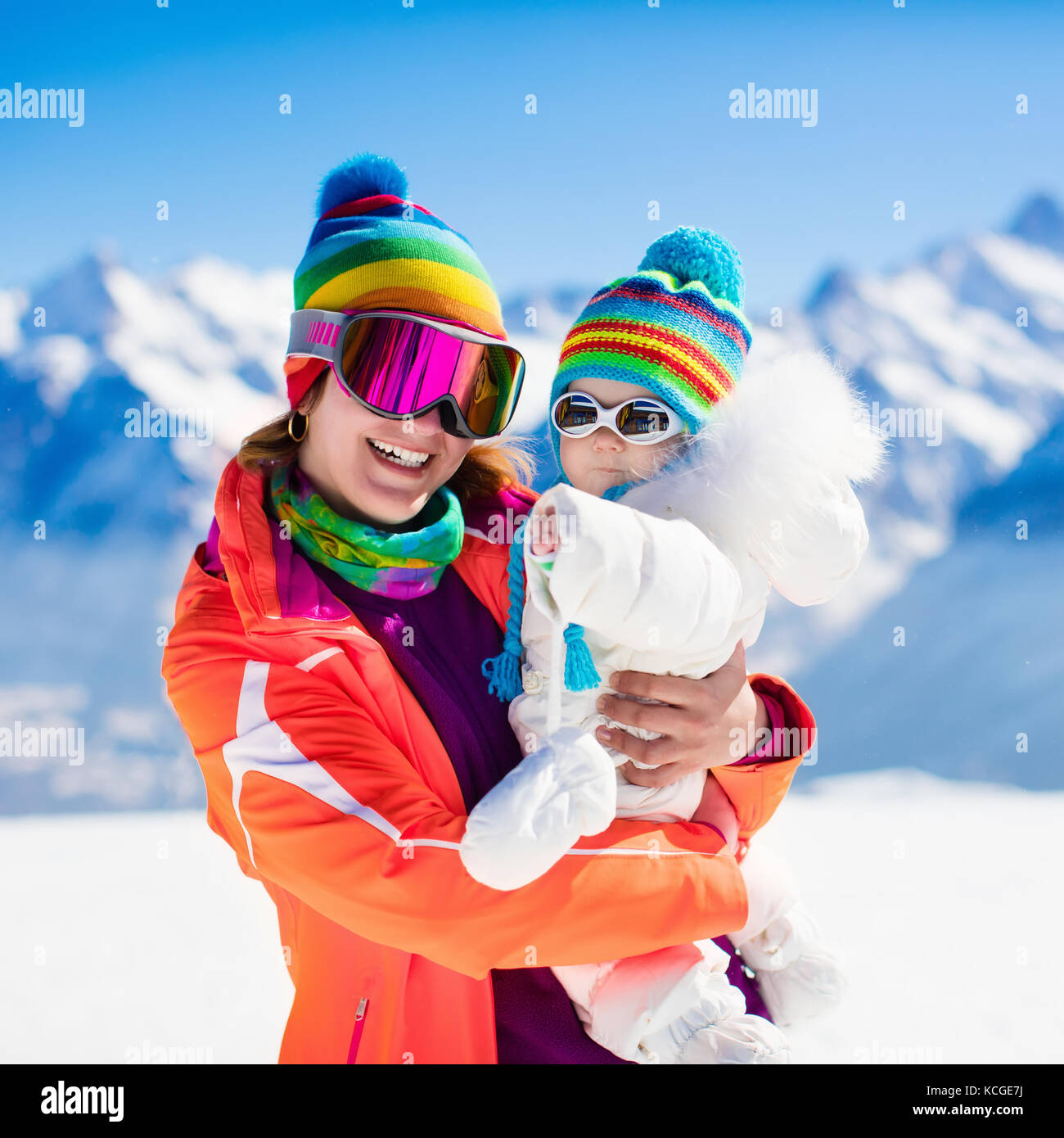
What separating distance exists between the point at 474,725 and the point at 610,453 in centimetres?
51

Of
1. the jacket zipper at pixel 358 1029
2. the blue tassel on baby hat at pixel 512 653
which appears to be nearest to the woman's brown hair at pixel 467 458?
the blue tassel on baby hat at pixel 512 653

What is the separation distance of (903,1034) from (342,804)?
9.55 ft

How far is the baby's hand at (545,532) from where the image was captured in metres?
1.10

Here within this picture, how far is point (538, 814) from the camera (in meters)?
1.20

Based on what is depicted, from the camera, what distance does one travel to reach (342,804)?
1.33 meters

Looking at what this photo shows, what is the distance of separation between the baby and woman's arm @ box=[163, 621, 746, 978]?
0.12 m

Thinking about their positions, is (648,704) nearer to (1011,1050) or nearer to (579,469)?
(579,469)

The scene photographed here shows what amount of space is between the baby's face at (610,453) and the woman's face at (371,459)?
0.79 feet

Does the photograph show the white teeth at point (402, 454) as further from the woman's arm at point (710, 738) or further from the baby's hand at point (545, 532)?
the baby's hand at point (545, 532)

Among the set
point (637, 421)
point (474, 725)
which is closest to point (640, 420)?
point (637, 421)

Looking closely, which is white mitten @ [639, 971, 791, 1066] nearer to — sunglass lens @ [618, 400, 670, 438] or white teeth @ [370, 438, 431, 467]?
sunglass lens @ [618, 400, 670, 438]

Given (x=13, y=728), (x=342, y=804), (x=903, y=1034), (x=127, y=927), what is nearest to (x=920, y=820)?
(x=903, y=1034)

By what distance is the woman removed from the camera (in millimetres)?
1335

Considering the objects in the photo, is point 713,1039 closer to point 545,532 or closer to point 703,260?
point 545,532
